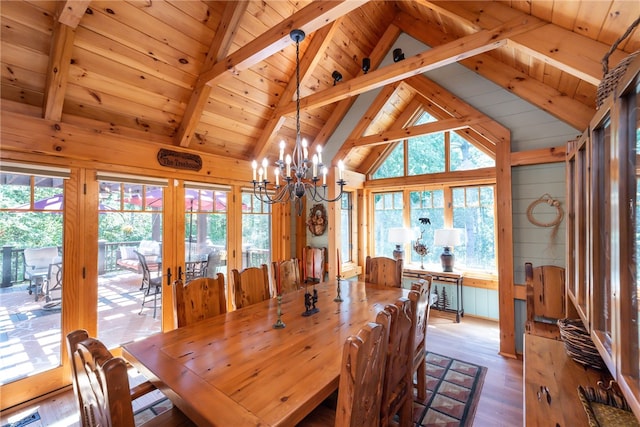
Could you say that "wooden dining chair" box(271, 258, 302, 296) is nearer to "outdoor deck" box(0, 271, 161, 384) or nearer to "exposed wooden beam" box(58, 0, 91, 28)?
"outdoor deck" box(0, 271, 161, 384)

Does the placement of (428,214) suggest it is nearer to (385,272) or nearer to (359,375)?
(385,272)

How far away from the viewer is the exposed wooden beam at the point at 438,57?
221 centimetres

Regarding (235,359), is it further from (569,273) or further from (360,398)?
(569,273)

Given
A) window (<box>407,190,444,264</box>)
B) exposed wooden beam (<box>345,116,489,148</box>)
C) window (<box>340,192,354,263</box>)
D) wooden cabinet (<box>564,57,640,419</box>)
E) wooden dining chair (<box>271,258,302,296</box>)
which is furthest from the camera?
window (<box>340,192,354,263</box>)

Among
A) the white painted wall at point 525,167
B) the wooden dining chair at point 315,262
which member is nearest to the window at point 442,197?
the white painted wall at point 525,167

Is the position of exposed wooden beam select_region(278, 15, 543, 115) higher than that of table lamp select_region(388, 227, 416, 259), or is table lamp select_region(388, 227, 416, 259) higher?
exposed wooden beam select_region(278, 15, 543, 115)

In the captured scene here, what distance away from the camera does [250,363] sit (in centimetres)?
147

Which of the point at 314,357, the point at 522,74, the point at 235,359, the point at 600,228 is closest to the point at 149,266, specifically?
the point at 235,359

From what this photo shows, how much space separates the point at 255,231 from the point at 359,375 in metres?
3.61

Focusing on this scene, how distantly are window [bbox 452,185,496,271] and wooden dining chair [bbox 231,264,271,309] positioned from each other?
3.15 metres

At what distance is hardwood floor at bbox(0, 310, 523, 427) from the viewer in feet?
7.07

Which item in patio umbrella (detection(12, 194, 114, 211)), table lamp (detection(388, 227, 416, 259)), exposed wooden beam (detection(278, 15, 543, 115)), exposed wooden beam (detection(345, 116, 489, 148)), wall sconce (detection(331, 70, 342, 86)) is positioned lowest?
table lamp (detection(388, 227, 416, 259))

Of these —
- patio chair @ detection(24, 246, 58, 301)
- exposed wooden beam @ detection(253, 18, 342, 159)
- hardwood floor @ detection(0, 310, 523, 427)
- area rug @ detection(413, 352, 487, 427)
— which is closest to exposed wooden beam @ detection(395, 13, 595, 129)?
exposed wooden beam @ detection(253, 18, 342, 159)

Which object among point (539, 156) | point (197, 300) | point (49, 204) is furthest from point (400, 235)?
point (49, 204)
